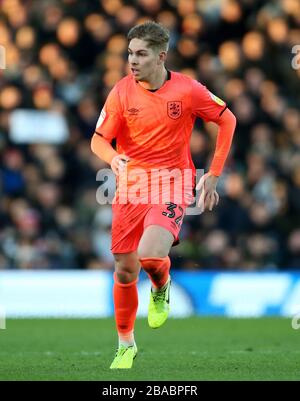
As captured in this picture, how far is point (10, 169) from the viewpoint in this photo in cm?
1633

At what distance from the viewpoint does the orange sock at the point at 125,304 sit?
29.1ft

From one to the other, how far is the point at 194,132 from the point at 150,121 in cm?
760

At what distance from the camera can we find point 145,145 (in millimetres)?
8805

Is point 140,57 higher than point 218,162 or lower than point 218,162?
higher

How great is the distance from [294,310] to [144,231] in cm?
718

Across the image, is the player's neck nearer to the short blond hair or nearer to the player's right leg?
the short blond hair

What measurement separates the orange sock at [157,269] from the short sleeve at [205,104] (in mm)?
1241

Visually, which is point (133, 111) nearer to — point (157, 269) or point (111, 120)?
point (111, 120)

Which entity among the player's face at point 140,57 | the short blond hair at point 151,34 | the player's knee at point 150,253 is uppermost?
the short blond hair at point 151,34
